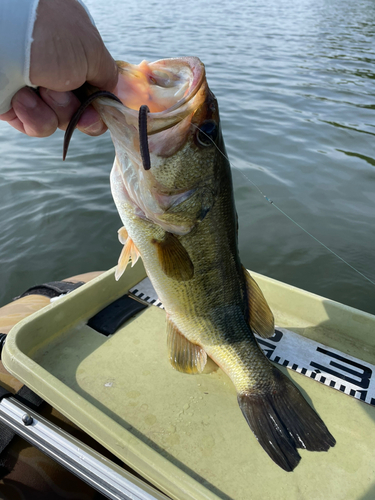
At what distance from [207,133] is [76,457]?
55.6 inches

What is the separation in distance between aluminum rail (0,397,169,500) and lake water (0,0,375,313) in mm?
1851

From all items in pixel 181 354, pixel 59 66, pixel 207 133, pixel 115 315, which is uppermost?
pixel 59 66

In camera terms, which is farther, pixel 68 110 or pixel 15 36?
pixel 68 110

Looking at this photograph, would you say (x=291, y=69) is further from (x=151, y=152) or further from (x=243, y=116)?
(x=151, y=152)

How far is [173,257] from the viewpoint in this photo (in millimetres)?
1713

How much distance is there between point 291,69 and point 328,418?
11003 millimetres

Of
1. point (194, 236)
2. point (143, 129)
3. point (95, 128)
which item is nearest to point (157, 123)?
point (143, 129)

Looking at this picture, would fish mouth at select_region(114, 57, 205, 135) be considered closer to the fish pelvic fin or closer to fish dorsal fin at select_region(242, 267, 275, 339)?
fish dorsal fin at select_region(242, 267, 275, 339)

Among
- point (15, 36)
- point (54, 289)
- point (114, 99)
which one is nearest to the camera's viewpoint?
point (15, 36)

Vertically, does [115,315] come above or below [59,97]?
below

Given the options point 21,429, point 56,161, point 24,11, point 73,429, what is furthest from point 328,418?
point 56,161

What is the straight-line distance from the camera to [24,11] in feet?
3.33

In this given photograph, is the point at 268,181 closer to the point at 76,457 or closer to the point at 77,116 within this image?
the point at 77,116

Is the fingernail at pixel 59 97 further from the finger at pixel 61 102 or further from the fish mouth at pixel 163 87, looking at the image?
the fish mouth at pixel 163 87
